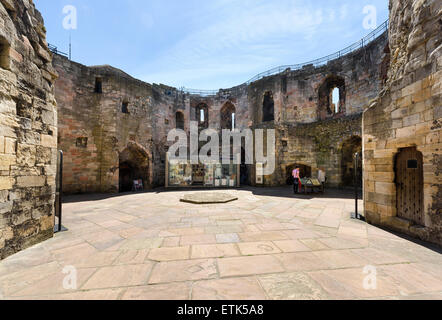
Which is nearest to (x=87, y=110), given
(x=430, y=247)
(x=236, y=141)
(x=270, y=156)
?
(x=236, y=141)

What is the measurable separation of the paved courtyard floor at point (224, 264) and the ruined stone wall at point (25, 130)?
527mm

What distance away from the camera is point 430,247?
9.80 ft

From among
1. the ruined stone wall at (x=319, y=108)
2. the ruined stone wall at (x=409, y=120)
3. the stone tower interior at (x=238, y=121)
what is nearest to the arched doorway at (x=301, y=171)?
the stone tower interior at (x=238, y=121)

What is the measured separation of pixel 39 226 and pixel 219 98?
57.8 feet

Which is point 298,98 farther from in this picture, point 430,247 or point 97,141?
point 97,141

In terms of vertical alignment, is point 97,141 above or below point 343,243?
above

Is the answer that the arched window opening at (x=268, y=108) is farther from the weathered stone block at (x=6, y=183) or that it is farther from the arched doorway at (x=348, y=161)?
→ the weathered stone block at (x=6, y=183)

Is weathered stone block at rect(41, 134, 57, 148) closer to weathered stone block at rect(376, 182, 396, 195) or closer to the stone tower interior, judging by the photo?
the stone tower interior

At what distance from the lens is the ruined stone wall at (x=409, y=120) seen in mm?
3172

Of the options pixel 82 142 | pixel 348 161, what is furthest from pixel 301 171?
pixel 82 142

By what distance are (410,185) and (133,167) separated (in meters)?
14.4

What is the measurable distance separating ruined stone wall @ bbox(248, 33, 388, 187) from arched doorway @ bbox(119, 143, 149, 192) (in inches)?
346

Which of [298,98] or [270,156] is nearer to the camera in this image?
[270,156]
